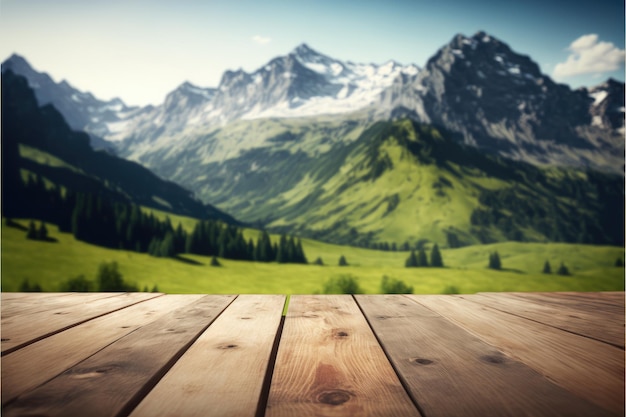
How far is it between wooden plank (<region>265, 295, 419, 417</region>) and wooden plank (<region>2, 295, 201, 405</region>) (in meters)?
1.34

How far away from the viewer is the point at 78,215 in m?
126

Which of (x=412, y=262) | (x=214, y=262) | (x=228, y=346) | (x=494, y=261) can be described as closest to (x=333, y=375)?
(x=228, y=346)

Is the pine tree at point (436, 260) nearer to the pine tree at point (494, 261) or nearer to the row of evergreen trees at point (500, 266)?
the pine tree at point (494, 261)

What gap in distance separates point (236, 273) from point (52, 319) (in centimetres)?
12518

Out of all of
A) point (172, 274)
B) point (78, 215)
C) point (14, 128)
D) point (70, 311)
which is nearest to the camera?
point (70, 311)

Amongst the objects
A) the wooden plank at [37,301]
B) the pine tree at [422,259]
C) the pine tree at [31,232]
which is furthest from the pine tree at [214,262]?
the wooden plank at [37,301]

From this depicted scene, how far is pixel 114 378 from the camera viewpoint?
7.63ft

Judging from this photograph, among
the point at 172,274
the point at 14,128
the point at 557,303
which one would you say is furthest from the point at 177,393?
the point at 14,128

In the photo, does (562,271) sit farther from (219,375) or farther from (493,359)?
(219,375)

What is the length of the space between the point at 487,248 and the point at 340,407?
21227cm

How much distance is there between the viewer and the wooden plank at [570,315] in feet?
11.5

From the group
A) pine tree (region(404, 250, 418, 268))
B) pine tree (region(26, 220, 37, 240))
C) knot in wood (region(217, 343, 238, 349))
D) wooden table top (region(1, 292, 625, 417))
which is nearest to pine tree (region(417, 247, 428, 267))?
pine tree (region(404, 250, 418, 268))

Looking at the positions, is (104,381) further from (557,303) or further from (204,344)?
(557,303)

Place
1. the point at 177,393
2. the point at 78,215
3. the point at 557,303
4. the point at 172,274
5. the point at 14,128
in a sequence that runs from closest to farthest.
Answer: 1. the point at 177,393
2. the point at 557,303
3. the point at 172,274
4. the point at 78,215
5. the point at 14,128
